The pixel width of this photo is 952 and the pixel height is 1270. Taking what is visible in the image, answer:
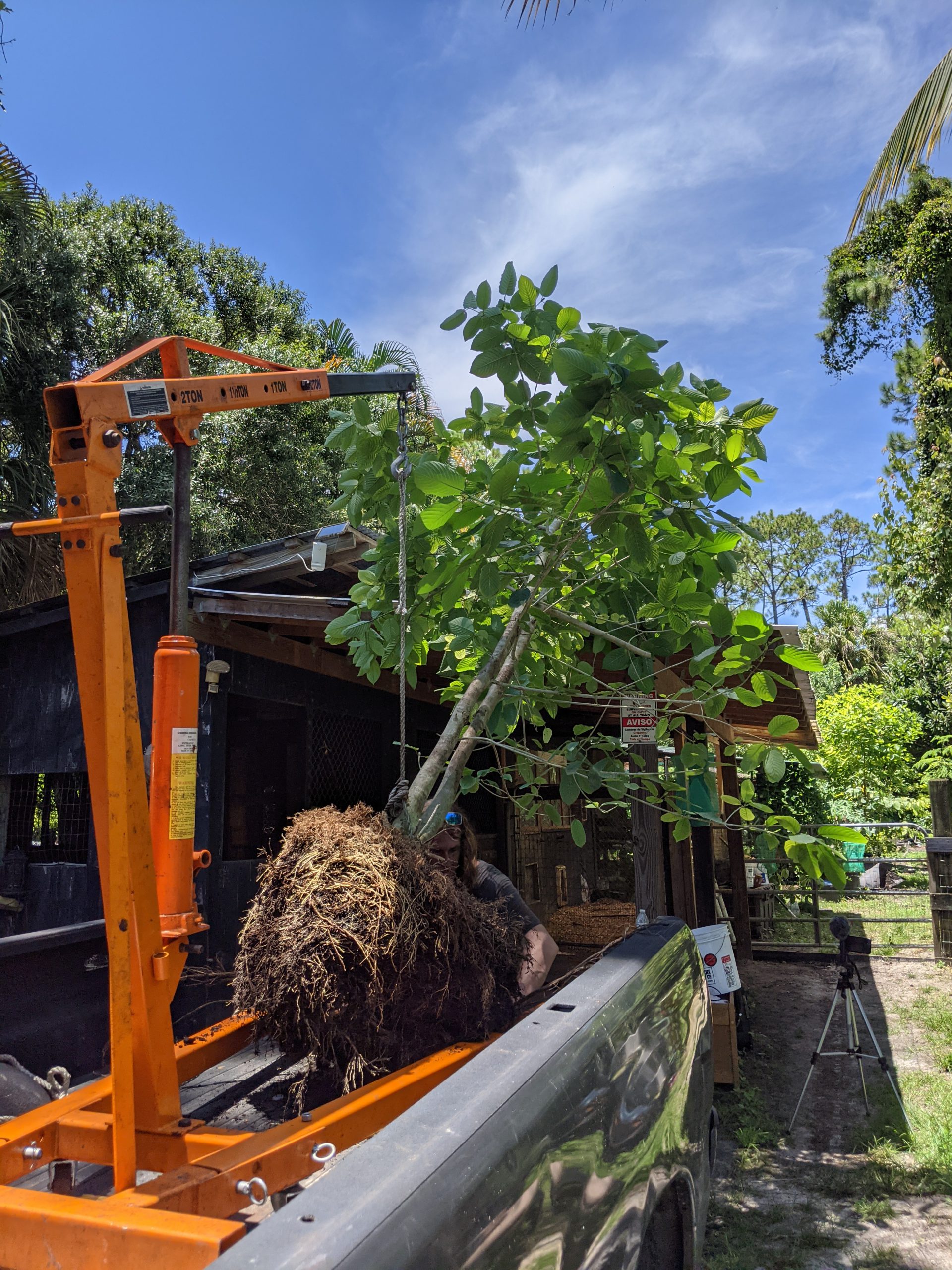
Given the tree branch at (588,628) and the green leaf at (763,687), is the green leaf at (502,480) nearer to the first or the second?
the tree branch at (588,628)

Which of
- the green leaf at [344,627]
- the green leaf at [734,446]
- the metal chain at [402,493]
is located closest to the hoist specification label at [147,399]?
the metal chain at [402,493]

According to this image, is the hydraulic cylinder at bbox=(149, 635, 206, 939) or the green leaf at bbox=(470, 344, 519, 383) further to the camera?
the green leaf at bbox=(470, 344, 519, 383)

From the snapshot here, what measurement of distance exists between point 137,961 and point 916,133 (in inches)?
486

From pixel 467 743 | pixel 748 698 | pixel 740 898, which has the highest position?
pixel 748 698

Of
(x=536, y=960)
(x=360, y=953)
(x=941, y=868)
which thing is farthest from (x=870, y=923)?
(x=360, y=953)

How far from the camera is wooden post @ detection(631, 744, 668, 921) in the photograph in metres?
5.89

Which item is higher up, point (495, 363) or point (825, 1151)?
point (495, 363)

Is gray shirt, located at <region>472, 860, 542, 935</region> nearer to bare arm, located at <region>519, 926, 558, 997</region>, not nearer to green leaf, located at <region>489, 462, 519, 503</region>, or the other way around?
bare arm, located at <region>519, 926, 558, 997</region>

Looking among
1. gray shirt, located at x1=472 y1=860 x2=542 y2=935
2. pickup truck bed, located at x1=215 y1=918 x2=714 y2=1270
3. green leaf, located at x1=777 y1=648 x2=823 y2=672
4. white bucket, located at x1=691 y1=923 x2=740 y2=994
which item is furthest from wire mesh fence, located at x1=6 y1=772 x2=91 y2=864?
green leaf, located at x1=777 y1=648 x2=823 y2=672

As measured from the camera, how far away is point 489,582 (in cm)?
316

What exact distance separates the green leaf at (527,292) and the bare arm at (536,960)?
216 cm

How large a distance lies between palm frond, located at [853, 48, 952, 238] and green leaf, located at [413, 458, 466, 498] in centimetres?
1021

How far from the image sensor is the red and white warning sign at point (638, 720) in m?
4.07

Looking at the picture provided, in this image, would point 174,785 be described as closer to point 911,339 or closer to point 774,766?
point 774,766
